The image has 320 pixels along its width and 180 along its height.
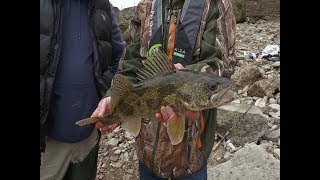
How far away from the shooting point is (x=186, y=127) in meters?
3.38

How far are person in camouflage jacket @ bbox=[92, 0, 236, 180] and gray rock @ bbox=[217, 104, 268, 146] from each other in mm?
3530

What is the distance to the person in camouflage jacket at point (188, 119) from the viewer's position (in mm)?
3309

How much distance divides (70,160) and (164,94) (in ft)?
5.68

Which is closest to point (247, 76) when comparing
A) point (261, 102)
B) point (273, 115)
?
point (261, 102)

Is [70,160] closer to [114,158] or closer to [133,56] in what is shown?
[133,56]

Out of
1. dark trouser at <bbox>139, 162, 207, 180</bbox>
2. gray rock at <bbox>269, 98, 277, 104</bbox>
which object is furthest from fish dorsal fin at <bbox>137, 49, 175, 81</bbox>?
gray rock at <bbox>269, 98, 277, 104</bbox>

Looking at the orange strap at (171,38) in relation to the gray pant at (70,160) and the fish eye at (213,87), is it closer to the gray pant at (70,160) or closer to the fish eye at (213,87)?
the fish eye at (213,87)

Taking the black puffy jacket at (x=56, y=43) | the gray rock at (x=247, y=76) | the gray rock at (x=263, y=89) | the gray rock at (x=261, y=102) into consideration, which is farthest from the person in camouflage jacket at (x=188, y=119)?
the gray rock at (x=247, y=76)

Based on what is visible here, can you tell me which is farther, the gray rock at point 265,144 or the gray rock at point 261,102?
the gray rock at point 261,102

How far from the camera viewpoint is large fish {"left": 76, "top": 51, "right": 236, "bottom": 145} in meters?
2.85

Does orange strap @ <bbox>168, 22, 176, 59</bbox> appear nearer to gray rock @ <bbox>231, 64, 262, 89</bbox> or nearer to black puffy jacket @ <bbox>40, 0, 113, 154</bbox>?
black puffy jacket @ <bbox>40, 0, 113, 154</bbox>

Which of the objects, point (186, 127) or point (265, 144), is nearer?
point (186, 127)
